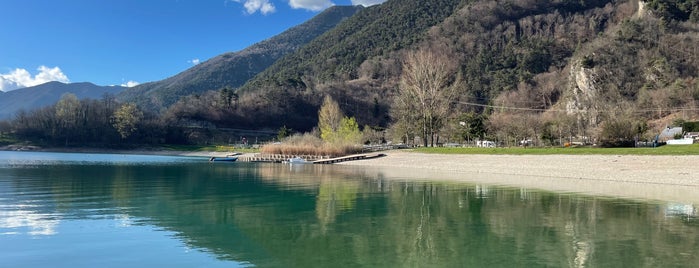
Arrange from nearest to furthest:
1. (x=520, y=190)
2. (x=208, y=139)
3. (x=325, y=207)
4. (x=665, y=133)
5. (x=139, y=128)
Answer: (x=325, y=207) < (x=520, y=190) < (x=665, y=133) < (x=139, y=128) < (x=208, y=139)

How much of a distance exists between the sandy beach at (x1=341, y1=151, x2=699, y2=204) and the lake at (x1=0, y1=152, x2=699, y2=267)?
488 cm

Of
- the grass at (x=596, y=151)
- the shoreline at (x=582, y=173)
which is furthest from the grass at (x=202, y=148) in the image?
the grass at (x=596, y=151)

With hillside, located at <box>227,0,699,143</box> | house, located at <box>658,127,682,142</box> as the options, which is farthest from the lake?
house, located at <box>658,127,682,142</box>

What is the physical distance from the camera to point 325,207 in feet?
63.8

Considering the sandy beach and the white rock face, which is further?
the white rock face

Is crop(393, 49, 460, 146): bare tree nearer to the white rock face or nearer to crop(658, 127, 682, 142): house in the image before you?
crop(658, 127, 682, 142): house

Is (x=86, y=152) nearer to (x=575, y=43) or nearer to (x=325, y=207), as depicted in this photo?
(x=325, y=207)

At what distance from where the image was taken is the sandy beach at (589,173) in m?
26.5

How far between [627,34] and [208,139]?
101726mm

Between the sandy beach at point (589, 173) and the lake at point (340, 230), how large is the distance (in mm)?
4877

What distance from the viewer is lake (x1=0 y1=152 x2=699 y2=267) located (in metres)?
10.9

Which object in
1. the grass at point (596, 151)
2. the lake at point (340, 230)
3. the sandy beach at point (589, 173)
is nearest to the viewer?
the lake at point (340, 230)

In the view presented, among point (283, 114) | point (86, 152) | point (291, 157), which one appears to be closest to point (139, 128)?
point (86, 152)

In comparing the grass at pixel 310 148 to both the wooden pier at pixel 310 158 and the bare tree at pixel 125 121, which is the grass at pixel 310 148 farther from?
the bare tree at pixel 125 121
